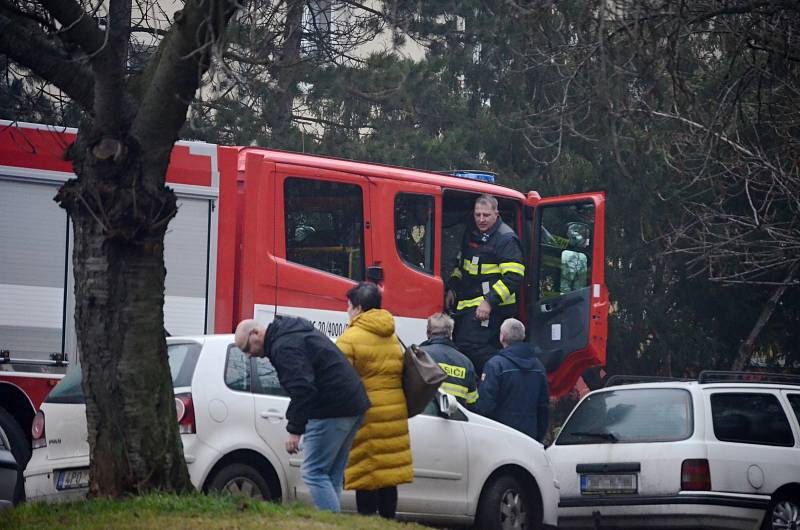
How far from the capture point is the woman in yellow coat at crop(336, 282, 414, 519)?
826cm

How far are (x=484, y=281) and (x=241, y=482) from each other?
444 centimetres

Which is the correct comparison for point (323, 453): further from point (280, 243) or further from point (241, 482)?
point (280, 243)

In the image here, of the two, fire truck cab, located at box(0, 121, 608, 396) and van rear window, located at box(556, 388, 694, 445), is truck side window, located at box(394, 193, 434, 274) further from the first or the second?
van rear window, located at box(556, 388, 694, 445)

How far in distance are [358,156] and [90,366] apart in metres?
12.1

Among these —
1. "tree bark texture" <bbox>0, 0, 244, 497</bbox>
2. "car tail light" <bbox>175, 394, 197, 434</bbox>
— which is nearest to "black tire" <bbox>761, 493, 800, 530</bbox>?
"car tail light" <bbox>175, 394, 197, 434</bbox>

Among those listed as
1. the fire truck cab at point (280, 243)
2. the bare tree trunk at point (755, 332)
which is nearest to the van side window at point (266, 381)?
the fire truck cab at point (280, 243)

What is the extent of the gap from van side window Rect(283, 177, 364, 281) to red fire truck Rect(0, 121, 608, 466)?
0.04 feet

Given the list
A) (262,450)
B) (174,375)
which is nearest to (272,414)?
(262,450)

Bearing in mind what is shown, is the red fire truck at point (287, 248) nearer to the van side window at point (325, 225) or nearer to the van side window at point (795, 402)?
the van side window at point (325, 225)

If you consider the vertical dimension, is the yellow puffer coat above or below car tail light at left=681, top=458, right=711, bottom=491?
→ above

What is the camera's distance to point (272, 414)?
8.88m

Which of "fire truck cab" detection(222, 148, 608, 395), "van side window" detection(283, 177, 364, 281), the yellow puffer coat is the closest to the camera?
the yellow puffer coat

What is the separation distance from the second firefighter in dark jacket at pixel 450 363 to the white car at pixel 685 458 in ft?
3.09

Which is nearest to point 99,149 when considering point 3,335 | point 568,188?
point 3,335
